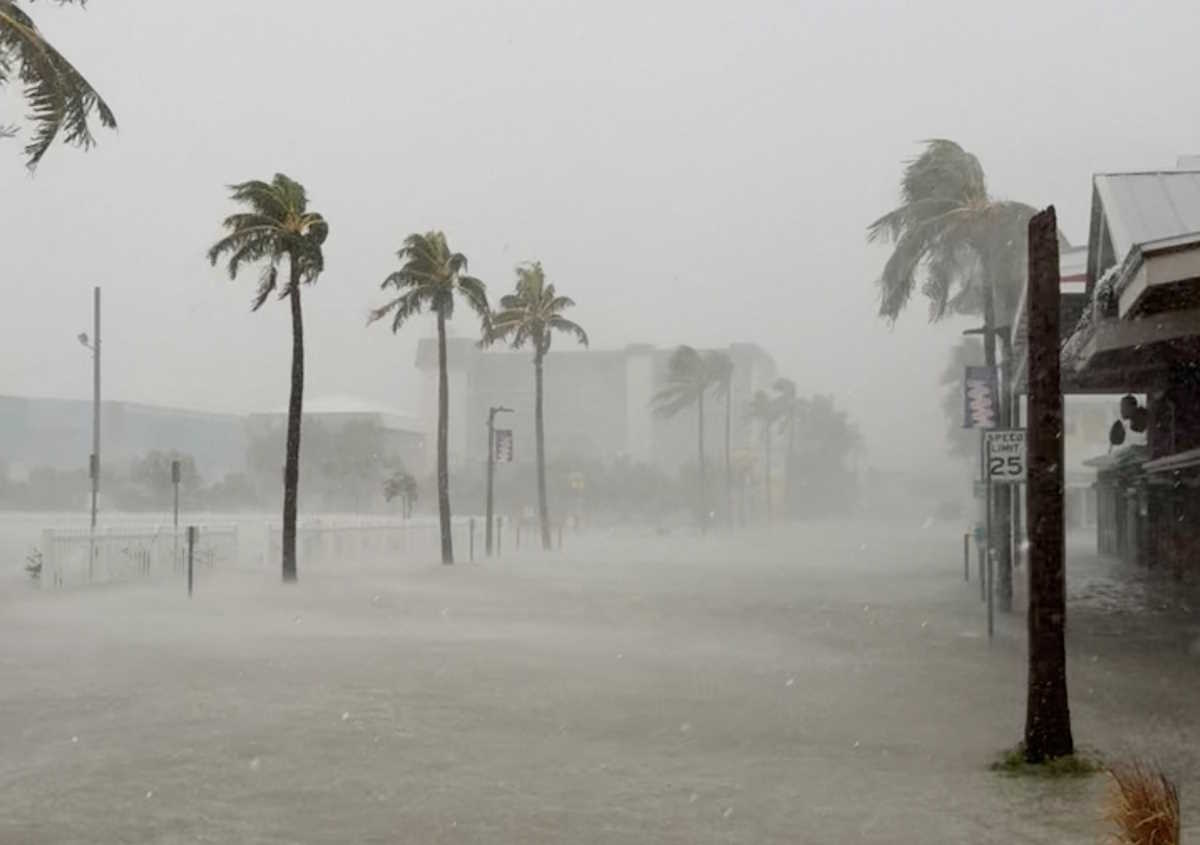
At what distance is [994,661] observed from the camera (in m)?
16.8

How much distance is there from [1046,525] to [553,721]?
4.76 m

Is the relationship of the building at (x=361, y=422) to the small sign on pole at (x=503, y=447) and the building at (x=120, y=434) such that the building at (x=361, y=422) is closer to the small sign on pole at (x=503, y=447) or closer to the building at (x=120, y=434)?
the building at (x=120, y=434)

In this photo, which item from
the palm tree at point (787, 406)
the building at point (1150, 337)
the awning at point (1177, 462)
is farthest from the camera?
the palm tree at point (787, 406)

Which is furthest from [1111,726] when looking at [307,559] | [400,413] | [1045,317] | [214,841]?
[400,413]

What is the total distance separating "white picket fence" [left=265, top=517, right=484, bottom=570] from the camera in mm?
37406

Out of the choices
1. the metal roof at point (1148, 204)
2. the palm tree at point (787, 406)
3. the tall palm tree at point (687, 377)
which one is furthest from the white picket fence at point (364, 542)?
the palm tree at point (787, 406)

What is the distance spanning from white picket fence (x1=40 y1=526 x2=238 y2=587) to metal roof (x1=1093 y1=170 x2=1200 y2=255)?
2102 cm

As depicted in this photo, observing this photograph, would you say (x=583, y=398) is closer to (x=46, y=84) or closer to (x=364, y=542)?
(x=364, y=542)

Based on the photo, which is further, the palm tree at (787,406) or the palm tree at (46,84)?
the palm tree at (787,406)

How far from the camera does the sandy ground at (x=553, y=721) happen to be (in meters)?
8.62

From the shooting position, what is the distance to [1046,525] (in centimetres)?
1037

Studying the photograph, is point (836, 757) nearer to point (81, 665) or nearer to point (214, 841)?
point (214, 841)

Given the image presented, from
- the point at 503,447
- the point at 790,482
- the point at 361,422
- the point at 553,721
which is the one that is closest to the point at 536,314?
the point at 503,447

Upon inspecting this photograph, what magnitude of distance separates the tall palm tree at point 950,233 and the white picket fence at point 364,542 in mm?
16822
